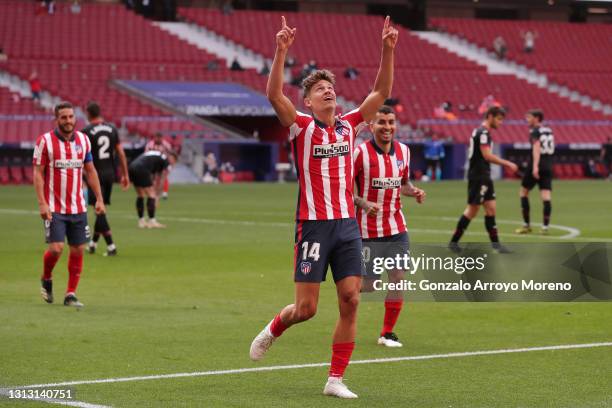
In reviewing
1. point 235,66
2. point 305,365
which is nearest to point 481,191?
point 305,365

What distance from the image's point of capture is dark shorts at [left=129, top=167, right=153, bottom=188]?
2202 cm

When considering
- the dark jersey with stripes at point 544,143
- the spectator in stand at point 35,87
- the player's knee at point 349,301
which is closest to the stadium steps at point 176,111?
the spectator in stand at point 35,87

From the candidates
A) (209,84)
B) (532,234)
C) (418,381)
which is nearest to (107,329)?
(418,381)

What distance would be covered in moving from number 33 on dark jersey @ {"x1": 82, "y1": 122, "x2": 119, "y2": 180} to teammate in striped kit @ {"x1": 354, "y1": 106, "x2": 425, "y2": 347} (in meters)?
8.21

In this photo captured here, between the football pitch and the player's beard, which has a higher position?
the player's beard

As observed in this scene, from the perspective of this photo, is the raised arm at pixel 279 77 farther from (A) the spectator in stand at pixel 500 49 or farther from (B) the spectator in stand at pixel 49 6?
(A) the spectator in stand at pixel 500 49

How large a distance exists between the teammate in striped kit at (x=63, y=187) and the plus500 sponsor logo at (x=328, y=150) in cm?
482

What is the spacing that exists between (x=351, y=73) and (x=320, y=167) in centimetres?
4829

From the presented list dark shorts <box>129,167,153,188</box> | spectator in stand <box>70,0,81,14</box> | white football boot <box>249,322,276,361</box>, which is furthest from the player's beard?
spectator in stand <box>70,0,81,14</box>

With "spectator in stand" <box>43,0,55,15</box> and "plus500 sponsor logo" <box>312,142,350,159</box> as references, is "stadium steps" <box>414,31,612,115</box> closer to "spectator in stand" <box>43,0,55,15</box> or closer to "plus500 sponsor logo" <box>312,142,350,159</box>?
"spectator in stand" <box>43,0,55,15</box>

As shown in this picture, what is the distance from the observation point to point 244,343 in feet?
31.8

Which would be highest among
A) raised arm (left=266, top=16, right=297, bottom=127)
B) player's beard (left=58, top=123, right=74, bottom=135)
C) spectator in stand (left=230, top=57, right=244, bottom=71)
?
spectator in stand (left=230, top=57, right=244, bottom=71)

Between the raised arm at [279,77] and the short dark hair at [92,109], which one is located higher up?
the raised arm at [279,77]

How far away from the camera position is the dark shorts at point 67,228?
1179 cm
